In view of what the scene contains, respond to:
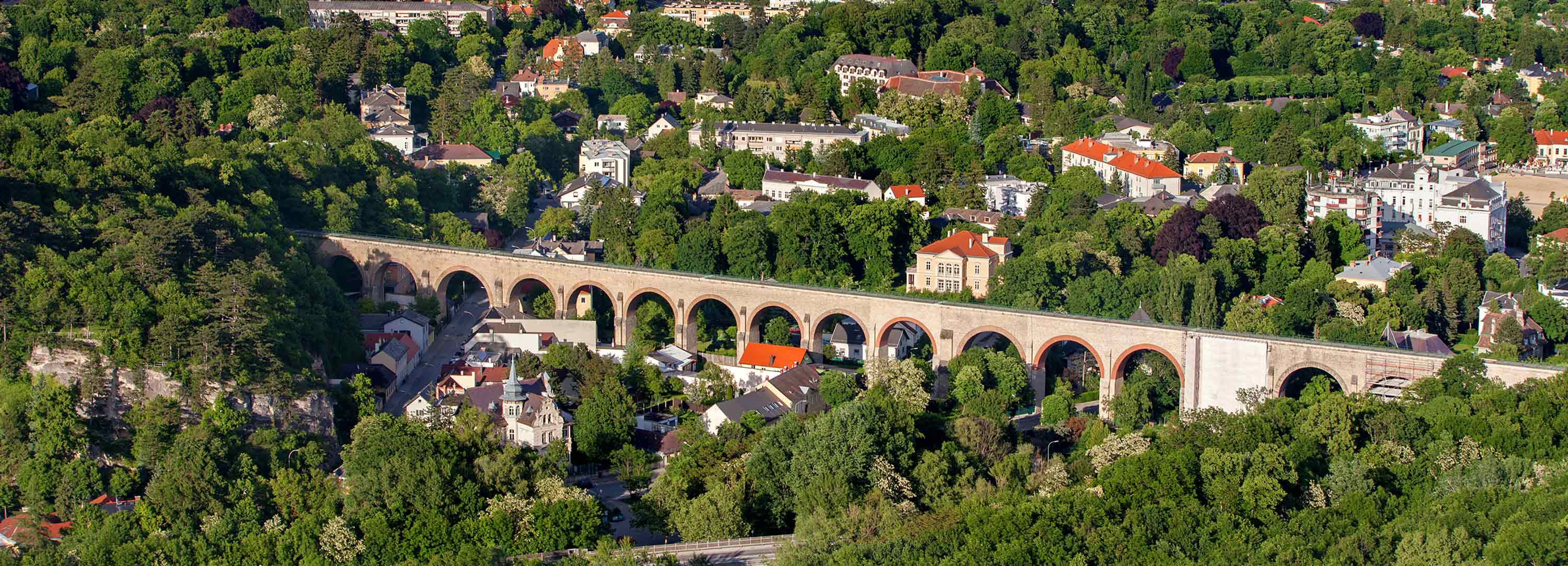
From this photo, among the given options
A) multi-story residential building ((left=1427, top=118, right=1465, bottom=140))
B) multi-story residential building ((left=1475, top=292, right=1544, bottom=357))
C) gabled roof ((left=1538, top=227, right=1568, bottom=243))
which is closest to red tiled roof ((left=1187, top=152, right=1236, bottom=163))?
multi-story residential building ((left=1427, top=118, right=1465, bottom=140))

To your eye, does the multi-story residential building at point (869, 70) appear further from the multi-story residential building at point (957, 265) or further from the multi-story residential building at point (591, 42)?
the multi-story residential building at point (957, 265)

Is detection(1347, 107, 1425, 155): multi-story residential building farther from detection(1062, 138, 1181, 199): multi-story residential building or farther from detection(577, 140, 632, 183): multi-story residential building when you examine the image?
detection(577, 140, 632, 183): multi-story residential building

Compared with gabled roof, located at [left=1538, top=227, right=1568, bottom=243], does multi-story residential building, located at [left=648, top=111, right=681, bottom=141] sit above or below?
above

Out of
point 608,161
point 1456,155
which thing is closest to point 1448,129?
point 1456,155

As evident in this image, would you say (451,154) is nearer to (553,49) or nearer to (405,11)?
(553,49)

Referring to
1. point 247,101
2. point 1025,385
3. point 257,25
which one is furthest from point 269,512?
point 257,25
